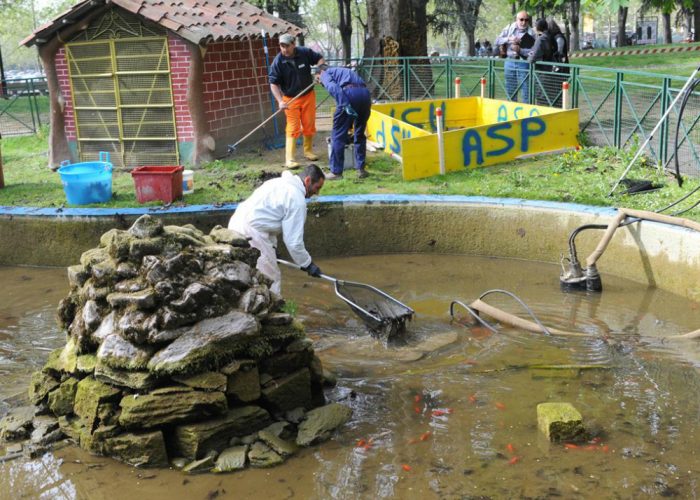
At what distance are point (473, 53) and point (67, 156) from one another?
27657 mm

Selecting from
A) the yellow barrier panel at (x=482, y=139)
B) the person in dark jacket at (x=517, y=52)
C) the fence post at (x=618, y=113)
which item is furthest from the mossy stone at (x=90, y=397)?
the person in dark jacket at (x=517, y=52)

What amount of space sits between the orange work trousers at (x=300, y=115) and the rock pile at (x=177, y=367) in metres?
6.19

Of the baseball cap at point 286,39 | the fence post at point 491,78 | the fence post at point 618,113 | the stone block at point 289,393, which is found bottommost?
the stone block at point 289,393

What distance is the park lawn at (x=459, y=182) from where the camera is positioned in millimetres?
9742

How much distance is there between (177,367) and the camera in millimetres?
5582

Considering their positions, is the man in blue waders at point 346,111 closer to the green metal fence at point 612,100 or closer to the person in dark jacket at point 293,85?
the person in dark jacket at point 293,85

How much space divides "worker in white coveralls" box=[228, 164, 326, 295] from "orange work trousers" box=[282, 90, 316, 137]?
5.12 m

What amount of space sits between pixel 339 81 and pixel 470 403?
6.27m

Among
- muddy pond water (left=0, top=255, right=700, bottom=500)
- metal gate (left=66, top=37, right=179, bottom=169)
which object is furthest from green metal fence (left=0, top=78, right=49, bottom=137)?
muddy pond water (left=0, top=255, right=700, bottom=500)

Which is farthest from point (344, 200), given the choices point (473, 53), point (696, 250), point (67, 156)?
point (473, 53)

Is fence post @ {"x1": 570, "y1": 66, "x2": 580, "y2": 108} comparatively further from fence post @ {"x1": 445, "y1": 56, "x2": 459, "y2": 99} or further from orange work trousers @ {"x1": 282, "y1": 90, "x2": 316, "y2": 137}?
fence post @ {"x1": 445, "y1": 56, "x2": 459, "y2": 99}

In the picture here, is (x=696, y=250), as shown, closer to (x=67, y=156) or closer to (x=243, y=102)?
(x=243, y=102)

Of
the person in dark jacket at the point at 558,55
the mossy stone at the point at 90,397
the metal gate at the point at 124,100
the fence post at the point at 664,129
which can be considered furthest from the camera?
the person in dark jacket at the point at 558,55

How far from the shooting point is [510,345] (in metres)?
7.25
